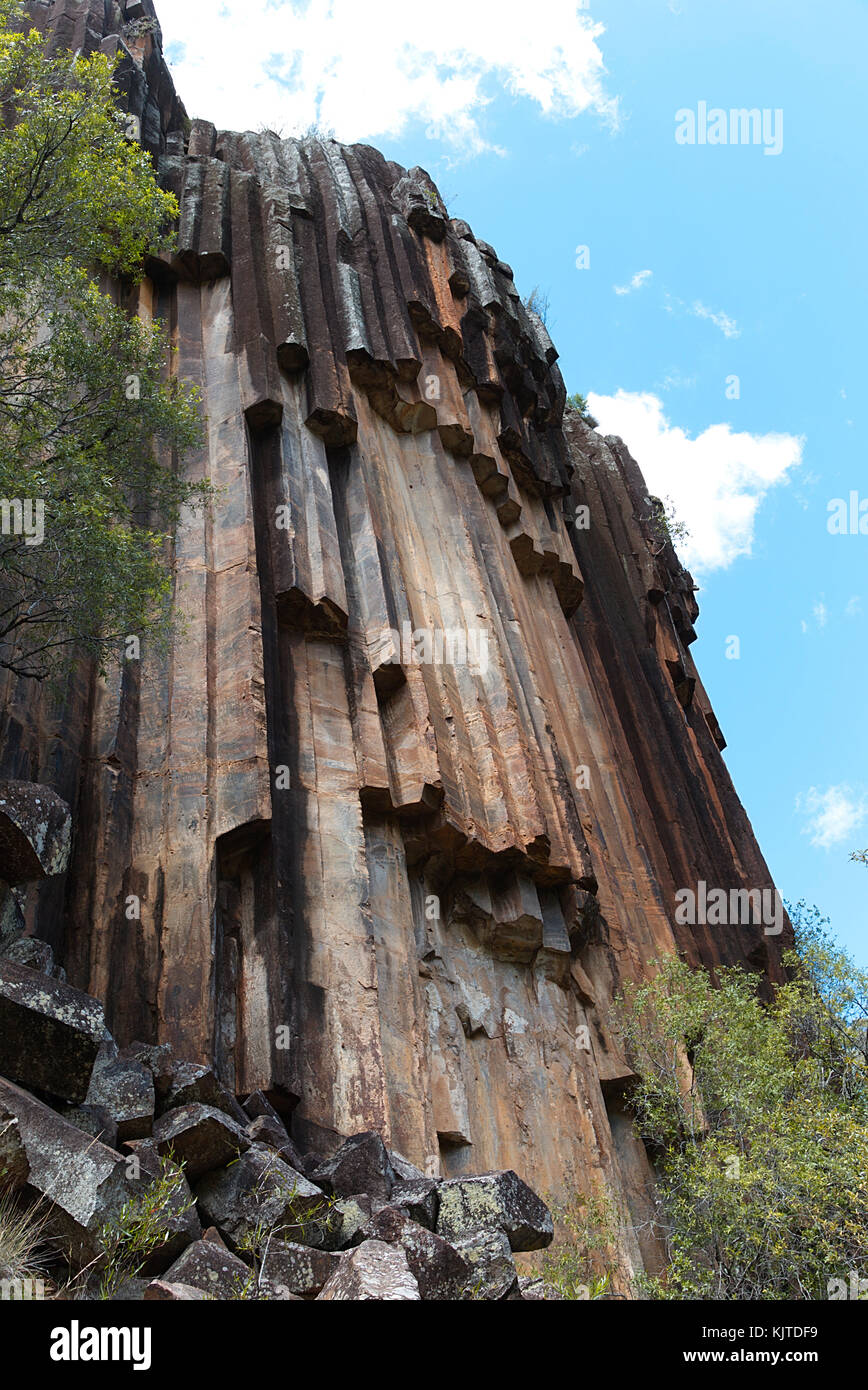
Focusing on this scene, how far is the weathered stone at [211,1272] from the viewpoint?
7.17 metres

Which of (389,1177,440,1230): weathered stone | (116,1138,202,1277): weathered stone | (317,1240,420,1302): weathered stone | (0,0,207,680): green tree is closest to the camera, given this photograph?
(317,1240,420,1302): weathered stone

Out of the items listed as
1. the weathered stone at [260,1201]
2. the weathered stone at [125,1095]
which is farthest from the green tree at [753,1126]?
the weathered stone at [125,1095]

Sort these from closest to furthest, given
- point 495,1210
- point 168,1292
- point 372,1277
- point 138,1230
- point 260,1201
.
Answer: point 168,1292 → point 372,1277 → point 138,1230 → point 260,1201 → point 495,1210

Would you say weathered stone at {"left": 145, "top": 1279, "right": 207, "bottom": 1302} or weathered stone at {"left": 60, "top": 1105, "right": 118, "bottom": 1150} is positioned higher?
weathered stone at {"left": 60, "top": 1105, "right": 118, "bottom": 1150}

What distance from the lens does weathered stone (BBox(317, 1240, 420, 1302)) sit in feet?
22.7

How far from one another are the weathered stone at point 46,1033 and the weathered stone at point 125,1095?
626 mm

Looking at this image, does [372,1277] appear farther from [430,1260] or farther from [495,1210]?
[495,1210]

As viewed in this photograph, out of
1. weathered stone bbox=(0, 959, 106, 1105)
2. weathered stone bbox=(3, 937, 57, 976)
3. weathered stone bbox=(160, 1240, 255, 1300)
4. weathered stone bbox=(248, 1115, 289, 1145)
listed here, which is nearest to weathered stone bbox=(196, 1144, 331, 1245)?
weathered stone bbox=(160, 1240, 255, 1300)

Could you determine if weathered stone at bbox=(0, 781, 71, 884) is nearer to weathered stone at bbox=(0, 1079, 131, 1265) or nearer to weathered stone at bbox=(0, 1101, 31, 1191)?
weathered stone at bbox=(0, 1079, 131, 1265)

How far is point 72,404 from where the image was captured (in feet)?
51.0

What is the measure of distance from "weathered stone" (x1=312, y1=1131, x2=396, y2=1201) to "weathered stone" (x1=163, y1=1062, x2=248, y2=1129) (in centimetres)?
99

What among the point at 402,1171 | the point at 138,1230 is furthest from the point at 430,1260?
the point at 402,1171

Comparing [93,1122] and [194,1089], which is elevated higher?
[194,1089]

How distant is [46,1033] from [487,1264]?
358cm
